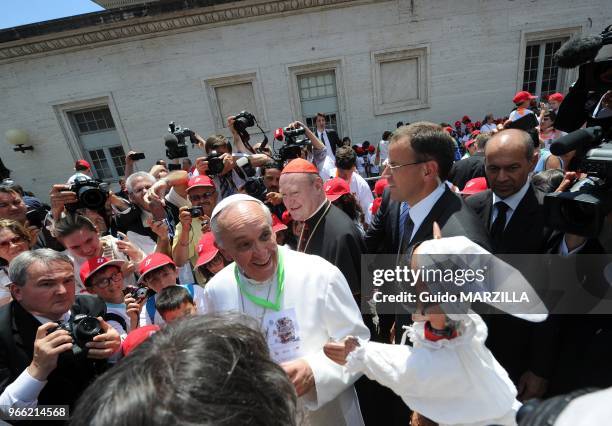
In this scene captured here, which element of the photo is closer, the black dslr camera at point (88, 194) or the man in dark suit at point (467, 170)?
the black dslr camera at point (88, 194)

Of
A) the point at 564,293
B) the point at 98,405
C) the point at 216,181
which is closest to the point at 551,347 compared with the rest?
the point at 564,293

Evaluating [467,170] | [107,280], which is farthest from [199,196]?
[467,170]

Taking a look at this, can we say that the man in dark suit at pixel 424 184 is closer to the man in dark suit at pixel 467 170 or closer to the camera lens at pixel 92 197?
the man in dark suit at pixel 467 170

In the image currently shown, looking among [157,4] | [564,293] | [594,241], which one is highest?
[157,4]

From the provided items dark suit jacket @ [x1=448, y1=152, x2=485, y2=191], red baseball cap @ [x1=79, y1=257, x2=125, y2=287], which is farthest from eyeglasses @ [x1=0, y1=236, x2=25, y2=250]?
dark suit jacket @ [x1=448, y1=152, x2=485, y2=191]

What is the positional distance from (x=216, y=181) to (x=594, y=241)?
3531mm

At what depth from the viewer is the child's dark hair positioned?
214cm

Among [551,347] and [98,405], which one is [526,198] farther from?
[98,405]

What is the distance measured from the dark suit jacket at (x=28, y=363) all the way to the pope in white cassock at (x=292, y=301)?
78cm

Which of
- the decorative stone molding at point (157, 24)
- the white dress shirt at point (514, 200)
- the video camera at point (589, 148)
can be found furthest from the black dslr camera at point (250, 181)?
the decorative stone molding at point (157, 24)

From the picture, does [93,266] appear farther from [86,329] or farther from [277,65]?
[277,65]

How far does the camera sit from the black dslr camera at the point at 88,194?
2865 mm

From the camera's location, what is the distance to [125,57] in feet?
34.8

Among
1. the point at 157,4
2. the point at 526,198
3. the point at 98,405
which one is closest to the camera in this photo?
the point at 98,405
